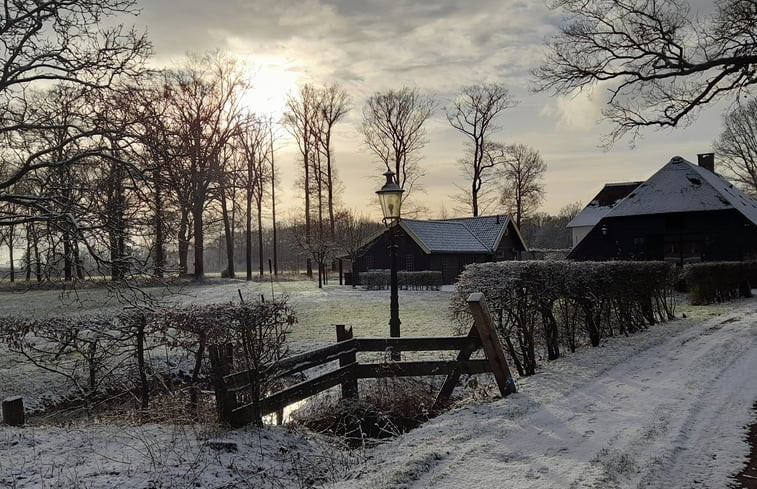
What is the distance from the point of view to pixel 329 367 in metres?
11.5

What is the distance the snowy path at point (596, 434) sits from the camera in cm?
447


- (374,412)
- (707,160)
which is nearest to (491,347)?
(374,412)

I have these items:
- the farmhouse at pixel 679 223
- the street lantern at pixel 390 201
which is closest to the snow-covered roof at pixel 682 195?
the farmhouse at pixel 679 223

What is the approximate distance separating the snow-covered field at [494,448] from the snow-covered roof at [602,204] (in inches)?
1727

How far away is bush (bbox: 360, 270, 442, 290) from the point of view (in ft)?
107

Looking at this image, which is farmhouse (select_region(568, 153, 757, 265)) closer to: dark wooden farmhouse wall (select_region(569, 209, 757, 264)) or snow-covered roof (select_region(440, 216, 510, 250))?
dark wooden farmhouse wall (select_region(569, 209, 757, 264))

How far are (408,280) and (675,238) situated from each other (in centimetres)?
1528

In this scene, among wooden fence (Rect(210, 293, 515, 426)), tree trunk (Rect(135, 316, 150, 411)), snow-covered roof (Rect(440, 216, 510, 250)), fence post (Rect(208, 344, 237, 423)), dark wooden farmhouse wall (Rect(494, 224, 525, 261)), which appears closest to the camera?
fence post (Rect(208, 344, 237, 423))

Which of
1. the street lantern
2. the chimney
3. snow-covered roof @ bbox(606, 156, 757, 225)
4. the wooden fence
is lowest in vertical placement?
the wooden fence

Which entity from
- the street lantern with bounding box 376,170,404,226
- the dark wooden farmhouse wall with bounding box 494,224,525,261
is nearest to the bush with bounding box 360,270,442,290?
the dark wooden farmhouse wall with bounding box 494,224,525,261

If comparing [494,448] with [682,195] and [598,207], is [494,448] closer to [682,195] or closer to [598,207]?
[682,195]

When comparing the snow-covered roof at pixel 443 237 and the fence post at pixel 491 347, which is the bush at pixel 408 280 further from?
the fence post at pixel 491 347

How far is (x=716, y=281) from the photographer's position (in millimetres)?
19078

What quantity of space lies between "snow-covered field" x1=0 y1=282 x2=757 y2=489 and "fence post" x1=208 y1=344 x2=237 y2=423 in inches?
8.7
